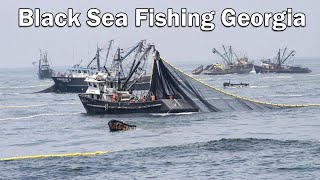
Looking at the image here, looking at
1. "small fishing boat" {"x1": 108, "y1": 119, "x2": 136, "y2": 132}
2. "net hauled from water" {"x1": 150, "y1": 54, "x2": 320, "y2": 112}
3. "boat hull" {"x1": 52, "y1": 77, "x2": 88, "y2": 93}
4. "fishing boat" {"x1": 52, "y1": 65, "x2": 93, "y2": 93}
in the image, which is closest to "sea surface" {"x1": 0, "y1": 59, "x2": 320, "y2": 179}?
"net hauled from water" {"x1": 150, "y1": 54, "x2": 320, "y2": 112}

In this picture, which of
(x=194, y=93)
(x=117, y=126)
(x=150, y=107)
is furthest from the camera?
(x=150, y=107)

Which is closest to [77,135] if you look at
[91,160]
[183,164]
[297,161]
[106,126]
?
[106,126]

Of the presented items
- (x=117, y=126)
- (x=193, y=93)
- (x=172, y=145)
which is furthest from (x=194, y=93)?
(x=172, y=145)

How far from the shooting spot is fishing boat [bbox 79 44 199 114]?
332ft

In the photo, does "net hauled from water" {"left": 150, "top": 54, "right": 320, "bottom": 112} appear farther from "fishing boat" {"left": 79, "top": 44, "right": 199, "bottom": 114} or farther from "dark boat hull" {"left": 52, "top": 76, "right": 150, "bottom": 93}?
"dark boat hull" {"left": 52, "top": 76, "right": 150, "bottom": 93}

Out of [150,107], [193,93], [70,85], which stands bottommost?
[150,107]

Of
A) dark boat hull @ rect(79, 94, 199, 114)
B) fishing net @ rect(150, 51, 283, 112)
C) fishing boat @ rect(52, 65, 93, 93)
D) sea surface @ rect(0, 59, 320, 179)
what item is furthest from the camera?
fishing boat @ rect(52, 65, 93, 93)

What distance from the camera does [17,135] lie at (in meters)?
87.2

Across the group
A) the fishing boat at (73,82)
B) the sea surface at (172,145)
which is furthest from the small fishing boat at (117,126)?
the fishing boat at (73,82)

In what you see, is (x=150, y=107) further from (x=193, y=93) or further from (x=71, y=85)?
(x=71, y=85)

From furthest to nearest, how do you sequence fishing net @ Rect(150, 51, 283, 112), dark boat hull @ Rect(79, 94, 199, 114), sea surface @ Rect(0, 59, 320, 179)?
dark boat hull @ Rect(79, 94, 199, 114) → fishing net @ Rect(150, 51, 283, 112) → sea surface @ Rect(0, 59, 320, 179)

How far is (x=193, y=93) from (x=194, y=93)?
6.0 inches

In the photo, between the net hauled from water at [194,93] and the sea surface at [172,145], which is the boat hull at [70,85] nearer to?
the sea surface at [172,145]

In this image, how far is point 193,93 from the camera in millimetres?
98938
